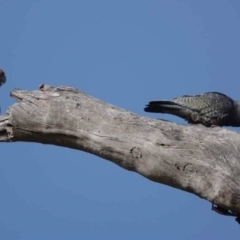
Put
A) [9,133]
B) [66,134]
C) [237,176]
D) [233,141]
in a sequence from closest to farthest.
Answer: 1. [237,176]
2. [233,141]
3. [66,134]
4. [9,133]

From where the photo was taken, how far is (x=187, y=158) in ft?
5.62

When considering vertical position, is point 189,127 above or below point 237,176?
above

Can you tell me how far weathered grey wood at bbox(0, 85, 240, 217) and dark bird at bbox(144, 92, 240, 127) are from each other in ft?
A: 0.31

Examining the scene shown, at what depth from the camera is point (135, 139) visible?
1776mm

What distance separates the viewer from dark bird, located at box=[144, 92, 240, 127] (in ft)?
6.45

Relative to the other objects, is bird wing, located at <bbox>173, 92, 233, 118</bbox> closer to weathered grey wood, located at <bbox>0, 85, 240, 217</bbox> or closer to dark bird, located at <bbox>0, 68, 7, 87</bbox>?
weathered grey wood, located at <bbox>0, 85, 240, 217</bbox>

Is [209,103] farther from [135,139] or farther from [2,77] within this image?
[2,77]

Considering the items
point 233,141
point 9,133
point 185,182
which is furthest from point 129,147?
point 9,133

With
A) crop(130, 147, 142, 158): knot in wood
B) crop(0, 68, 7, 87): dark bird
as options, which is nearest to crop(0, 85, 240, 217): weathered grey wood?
crop(130, 147, 142, 158): knot in wood

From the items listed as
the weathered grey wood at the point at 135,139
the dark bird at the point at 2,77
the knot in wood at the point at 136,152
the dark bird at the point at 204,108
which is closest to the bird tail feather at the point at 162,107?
the dark bird at the point at 204,108

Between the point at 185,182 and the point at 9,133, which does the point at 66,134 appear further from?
the point at 185,182

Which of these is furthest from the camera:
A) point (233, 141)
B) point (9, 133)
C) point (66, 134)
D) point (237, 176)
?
point (9, 133)

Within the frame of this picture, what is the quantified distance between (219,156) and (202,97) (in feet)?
1.12

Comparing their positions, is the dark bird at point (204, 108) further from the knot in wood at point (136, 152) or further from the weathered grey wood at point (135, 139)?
the knot in wood at point (136, 152)
